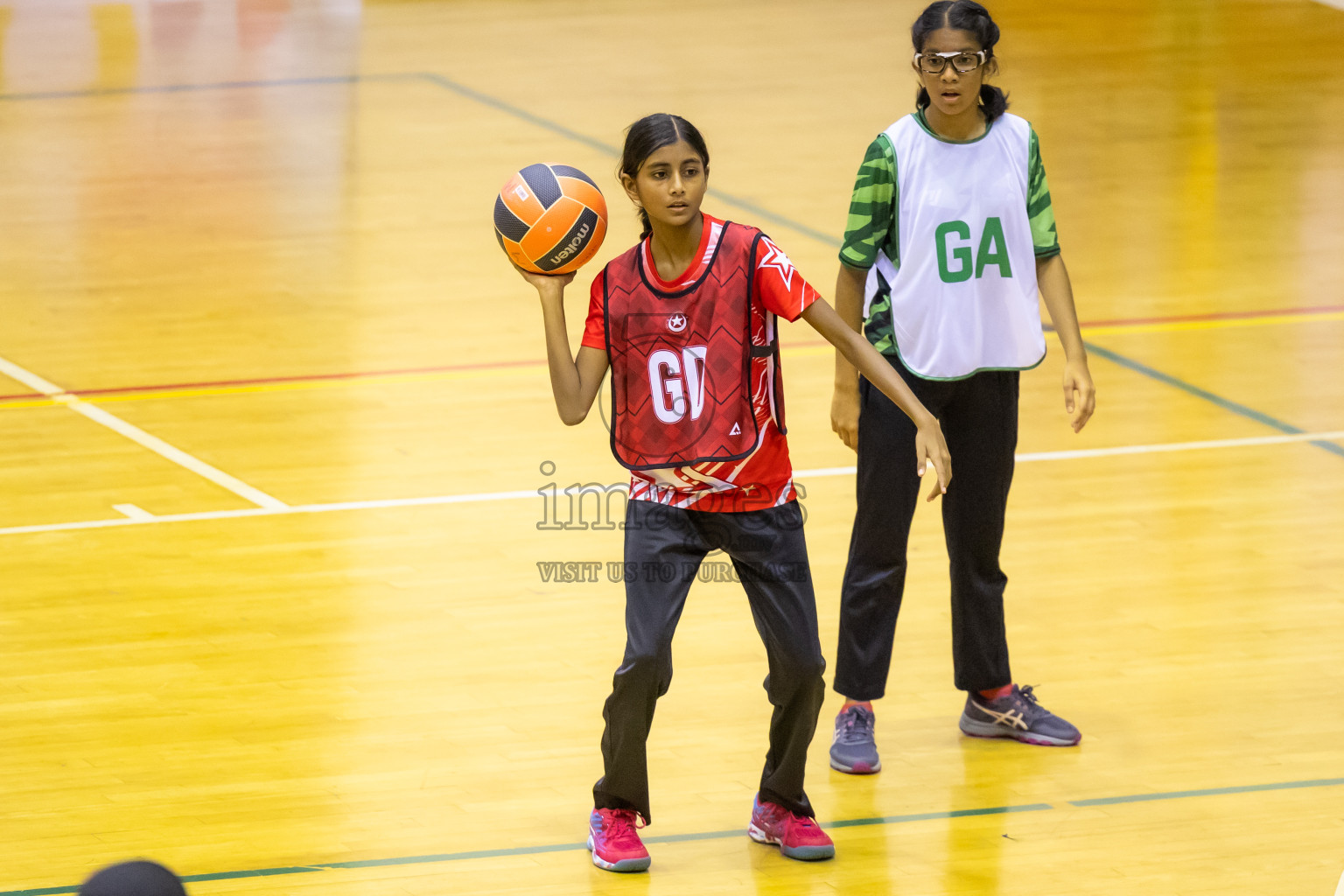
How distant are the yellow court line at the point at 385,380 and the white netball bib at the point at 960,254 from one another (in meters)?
3.92

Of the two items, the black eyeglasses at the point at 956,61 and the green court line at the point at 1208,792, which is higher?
the black eyeglasses at the point at 956,61

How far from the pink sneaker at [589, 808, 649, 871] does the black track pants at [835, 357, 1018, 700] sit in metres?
0.80

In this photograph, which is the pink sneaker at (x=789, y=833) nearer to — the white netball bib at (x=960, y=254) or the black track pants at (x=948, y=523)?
the black track pants at (x=948, y=523)

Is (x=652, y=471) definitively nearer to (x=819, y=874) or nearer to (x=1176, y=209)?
(x=819, y=874)

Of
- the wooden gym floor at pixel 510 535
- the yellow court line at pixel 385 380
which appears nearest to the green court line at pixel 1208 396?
the wooden gym floor at pixel 510 535

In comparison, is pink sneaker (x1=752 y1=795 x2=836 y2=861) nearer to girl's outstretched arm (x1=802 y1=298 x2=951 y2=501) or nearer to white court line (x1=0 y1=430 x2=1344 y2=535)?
girl's outstretched arm (x1=802 y1=298 x2=951 y2=501)

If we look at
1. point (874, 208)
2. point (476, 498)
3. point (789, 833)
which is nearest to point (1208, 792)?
point (789, 833)

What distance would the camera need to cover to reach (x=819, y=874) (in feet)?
14.7

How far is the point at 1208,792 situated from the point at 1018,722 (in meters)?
0.53

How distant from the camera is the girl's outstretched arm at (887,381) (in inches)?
167

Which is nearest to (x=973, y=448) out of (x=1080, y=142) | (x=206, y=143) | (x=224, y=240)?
(x=224, y=240)

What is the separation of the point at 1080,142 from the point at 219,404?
22.4 ft

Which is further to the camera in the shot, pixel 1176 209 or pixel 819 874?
pixel 1176 209

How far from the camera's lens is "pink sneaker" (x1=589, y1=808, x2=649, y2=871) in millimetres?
4477
